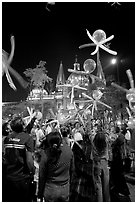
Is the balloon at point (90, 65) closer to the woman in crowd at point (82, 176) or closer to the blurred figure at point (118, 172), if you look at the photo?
the blurred figure at point (118, 172)

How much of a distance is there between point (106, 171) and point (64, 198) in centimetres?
82

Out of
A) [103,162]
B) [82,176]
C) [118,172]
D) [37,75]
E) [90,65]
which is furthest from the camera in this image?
[37,75]

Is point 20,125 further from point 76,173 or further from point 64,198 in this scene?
point 76,173

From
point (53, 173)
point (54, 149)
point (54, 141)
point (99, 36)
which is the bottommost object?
point (53, 173)

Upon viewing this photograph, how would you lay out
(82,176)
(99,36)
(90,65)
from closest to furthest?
(82,176) < (99,36) < (90,65)

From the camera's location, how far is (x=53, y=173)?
113 inches

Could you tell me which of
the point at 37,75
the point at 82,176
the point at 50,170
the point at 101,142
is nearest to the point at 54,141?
the point at 50,170

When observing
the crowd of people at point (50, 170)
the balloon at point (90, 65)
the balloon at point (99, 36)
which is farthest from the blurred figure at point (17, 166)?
the balloon at point (90, 65)

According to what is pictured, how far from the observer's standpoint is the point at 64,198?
293cm

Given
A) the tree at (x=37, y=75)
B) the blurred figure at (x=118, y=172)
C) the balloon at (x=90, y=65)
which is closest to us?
the blurred figure at (x=118, y=172)

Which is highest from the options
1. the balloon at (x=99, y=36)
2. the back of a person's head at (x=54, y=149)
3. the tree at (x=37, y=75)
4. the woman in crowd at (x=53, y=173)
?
the tree at (x=37, y=75)

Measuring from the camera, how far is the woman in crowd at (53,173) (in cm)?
287

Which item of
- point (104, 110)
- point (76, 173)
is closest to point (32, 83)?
point (104, 110)

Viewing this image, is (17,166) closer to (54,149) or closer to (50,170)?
(50,170)
